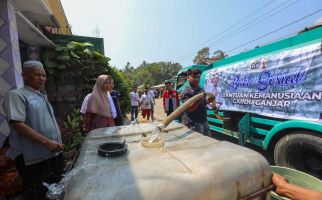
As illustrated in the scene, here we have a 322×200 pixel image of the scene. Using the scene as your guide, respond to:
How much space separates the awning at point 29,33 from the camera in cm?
438

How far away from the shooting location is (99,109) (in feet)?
11.7

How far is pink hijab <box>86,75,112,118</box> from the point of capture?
11.7 ft

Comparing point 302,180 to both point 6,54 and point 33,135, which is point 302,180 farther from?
point 6,54

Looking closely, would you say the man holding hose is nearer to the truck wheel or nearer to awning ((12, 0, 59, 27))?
Answer: the truck wheel

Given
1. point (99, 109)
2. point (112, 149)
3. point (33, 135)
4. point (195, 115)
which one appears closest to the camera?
point (112, 149)

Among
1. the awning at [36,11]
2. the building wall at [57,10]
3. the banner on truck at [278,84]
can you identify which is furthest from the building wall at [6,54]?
the building wall at [57,10]

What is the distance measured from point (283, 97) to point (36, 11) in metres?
5.25

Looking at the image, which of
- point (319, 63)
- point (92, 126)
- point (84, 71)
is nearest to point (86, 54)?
point (84, 71)

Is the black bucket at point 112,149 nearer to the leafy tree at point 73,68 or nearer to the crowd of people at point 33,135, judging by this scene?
the crowd of people at point 33,135

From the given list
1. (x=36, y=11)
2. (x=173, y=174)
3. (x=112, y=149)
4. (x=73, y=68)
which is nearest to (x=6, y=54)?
(x=36, y=11)

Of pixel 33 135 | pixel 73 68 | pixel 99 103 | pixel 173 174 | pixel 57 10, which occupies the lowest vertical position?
pixel 173 174

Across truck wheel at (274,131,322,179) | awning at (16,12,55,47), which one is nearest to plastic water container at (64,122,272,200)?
truck wheel at (274,131,322,179)

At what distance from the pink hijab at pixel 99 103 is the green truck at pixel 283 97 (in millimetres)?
1659

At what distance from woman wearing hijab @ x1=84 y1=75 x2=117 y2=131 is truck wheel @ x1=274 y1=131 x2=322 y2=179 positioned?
2.73 metres
